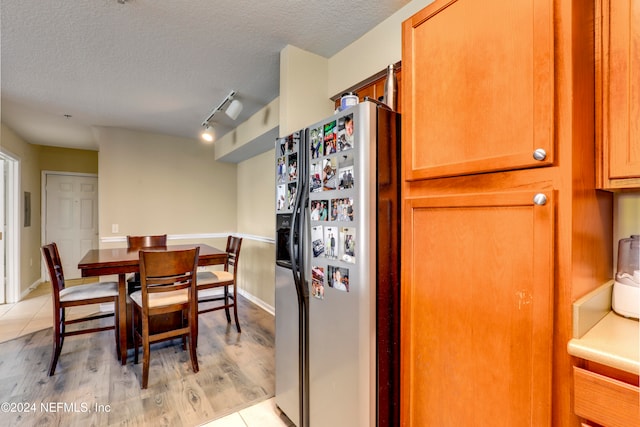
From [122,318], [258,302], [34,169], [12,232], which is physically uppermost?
[34,169]

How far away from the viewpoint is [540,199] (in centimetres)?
85

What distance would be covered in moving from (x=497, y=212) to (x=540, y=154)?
0.66 ft

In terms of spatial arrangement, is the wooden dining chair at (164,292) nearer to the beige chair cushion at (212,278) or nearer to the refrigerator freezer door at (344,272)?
the beige chair cushion at (212,278)

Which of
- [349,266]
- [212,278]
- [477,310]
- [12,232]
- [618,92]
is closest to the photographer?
[618,92]

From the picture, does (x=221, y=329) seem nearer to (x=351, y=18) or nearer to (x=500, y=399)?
(x=500, y=399)

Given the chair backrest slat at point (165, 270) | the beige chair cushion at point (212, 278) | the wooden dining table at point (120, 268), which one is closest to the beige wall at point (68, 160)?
the wooden dining table at point (120, 268)

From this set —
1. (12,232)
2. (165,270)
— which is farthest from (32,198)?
(165,270)

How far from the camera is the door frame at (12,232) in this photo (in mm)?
3922

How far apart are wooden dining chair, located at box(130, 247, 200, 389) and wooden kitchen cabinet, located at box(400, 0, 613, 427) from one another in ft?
5.54

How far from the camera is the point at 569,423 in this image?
0.82m

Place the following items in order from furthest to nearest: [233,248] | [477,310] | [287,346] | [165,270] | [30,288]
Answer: [30,288], [233,248], [165,270], [287,346], [477,310]

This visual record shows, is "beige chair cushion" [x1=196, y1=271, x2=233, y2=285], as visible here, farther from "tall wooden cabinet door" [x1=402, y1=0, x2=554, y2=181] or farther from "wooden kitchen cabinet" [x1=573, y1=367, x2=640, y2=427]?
"wooden kitchen cabinet" [x1=573, y1=367, x2=640, y2=427]

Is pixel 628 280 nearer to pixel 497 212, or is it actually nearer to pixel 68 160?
pixel 497 212

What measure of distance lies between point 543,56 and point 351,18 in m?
1.21
